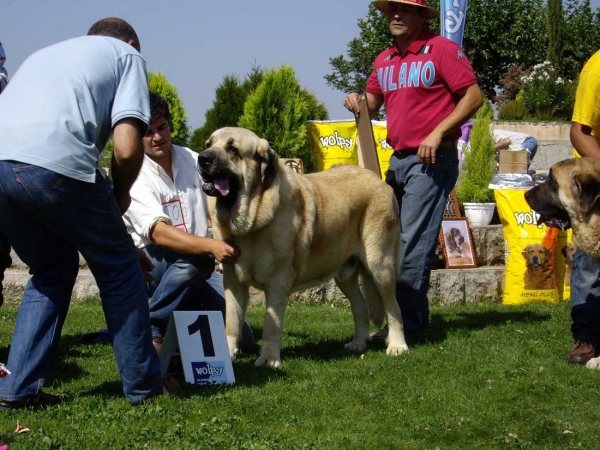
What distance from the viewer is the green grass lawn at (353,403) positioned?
352cm

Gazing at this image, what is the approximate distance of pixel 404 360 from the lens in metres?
5.20

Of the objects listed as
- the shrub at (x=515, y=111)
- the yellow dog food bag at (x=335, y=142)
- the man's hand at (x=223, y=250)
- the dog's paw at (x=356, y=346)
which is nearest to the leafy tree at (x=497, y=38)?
the shrub at (x=515, y=111)

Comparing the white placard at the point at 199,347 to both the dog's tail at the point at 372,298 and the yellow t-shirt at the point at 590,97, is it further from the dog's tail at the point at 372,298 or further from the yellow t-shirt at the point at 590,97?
the yellow t-shirt at the point at 590,97

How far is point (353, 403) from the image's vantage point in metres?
4.16

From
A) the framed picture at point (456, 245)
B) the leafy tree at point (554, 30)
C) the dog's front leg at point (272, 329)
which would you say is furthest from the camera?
the leafy tree at point (554, 30)

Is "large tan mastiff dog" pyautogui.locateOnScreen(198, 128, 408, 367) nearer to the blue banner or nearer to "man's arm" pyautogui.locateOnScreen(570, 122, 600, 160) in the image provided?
"man's arm" pyautogui.locateOnScreen(570, 122, 600, 160)

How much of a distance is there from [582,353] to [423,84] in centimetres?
224

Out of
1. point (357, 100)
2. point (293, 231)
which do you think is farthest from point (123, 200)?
point (357, 100)

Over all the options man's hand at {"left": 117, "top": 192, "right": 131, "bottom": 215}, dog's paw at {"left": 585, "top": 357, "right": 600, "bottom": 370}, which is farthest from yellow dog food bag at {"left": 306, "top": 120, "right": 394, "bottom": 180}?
man's hand at {"left": 117, "top": 192, "right": 131, "bottom": 215}

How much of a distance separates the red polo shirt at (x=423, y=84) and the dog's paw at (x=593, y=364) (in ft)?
6.33

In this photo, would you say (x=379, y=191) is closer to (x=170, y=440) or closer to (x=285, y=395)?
(x=285, y=395)

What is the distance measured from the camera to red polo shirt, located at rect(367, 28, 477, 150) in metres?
5.64

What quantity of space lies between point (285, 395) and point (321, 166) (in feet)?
21.3

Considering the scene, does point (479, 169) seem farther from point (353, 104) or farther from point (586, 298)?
point (586, 298)
